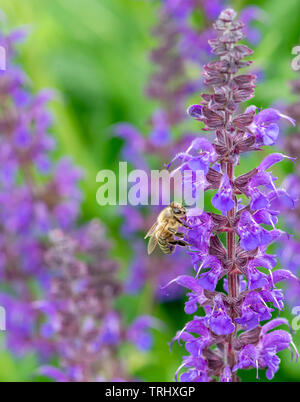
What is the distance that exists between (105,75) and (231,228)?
15.6 feet

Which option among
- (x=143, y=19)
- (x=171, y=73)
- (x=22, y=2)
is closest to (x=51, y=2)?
(x=22, y=2)

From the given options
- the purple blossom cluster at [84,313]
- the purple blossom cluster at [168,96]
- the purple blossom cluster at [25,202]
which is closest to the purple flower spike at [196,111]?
the purple blossom cluster at [84,313]

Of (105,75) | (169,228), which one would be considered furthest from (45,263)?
(105,75)

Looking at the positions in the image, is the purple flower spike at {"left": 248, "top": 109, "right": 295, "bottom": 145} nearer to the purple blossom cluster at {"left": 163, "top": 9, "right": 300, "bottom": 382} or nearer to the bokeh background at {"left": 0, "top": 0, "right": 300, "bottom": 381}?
the purple blossom cluster at {"left": 163, "top": 9, "right": 300, "bottom": 382}

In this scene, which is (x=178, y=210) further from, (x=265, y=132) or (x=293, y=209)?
(x=293, y=209)

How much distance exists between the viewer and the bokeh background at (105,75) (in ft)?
18.8

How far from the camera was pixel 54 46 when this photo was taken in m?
7.35

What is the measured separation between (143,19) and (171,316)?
11.1ft

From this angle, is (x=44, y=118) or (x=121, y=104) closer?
(x=44, y=118)

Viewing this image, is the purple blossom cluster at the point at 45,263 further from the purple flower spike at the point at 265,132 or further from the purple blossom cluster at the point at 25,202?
the purple flower spike at the point at 265,132

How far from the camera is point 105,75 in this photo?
695 cm

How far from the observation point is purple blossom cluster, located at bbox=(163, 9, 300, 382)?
2393 mm

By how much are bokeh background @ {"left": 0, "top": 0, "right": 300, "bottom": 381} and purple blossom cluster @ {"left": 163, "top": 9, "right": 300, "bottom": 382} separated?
2756mm
